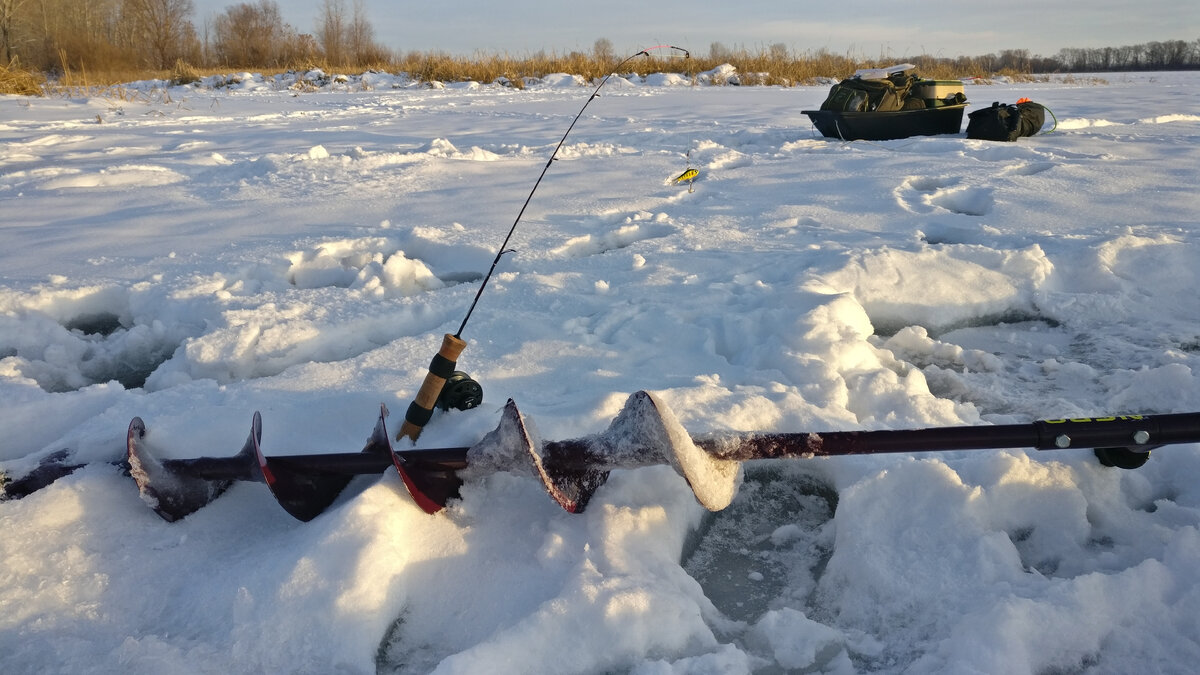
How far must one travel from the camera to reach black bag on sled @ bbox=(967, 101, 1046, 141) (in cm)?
638

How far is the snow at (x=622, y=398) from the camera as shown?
1484mm

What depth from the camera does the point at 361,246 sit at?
386 cm

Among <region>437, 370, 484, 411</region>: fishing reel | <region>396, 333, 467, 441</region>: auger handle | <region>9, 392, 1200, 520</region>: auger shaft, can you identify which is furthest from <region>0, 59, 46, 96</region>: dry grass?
<region>396, 333, 467, 441</region>: auger handle

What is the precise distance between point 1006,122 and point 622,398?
19.0 feet

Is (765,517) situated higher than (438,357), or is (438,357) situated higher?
(438,357)

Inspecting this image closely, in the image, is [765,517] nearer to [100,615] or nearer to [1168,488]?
[1168,488]

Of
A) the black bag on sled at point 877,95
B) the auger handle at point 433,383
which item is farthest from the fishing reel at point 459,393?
the black bag on sled at point 877,95

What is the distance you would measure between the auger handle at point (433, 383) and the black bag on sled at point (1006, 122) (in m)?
6.19

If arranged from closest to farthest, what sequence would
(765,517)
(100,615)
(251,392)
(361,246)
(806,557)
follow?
(100,615)
(806,557)
(765,517)
(251,392)
(361,246)

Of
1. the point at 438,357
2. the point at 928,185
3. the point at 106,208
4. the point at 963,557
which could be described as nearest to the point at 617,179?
the point at 928,185

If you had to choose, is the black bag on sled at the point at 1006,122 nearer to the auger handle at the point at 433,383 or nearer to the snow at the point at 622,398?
the snow at the point at 622,398

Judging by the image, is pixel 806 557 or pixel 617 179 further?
pixel 617 179

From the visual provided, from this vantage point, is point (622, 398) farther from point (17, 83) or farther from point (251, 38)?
point (251, 38)

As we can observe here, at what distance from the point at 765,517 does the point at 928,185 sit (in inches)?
150
